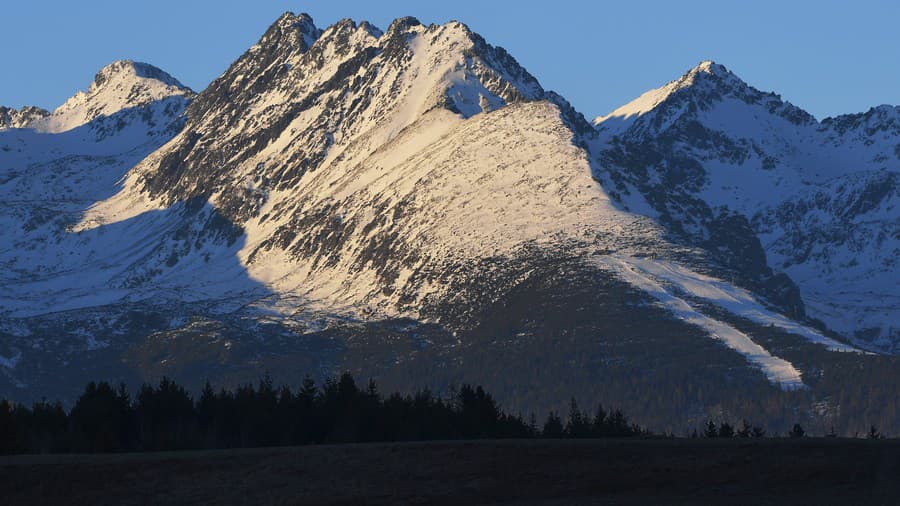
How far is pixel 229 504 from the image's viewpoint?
119000 millimetres

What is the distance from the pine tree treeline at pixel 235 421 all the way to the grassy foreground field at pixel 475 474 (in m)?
35.5

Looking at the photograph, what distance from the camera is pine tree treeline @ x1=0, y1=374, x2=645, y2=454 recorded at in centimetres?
16812

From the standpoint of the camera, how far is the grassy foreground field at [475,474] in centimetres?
11888

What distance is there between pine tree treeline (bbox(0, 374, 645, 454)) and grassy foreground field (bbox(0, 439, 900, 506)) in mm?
35479

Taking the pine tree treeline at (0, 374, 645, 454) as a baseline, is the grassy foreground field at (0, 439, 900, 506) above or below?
below

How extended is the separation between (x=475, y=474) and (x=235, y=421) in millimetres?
60501

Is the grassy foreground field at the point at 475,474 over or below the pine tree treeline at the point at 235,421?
below

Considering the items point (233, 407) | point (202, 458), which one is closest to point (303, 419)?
point (233, 407)

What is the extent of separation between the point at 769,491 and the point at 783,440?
A: 1507 cm

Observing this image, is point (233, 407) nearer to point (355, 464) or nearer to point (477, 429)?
point (477, 429)

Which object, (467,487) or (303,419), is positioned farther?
(303,419)

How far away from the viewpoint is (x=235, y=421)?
593 feet

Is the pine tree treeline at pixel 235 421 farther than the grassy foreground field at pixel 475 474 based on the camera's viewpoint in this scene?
Yes

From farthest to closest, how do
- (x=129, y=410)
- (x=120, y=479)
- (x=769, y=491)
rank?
(x=129, y=410) → (x=120, y=479) → (x=769, y=491)
